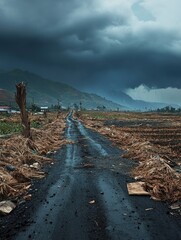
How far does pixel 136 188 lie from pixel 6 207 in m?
4.31

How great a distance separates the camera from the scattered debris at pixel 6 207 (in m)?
9.20

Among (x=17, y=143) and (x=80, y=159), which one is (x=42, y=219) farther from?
(x=17, y=143)

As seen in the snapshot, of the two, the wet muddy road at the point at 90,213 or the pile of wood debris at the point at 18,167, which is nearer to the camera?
the wet muddy road at the point at 90,213

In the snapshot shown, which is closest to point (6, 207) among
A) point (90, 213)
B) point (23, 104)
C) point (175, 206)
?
point (90, 213)

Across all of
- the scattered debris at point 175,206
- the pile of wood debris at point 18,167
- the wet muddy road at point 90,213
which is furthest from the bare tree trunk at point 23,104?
the scattered debris at point 175,206

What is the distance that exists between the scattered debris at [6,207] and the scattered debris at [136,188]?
3.74 metres

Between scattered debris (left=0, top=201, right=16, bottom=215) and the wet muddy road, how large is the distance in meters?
0.24

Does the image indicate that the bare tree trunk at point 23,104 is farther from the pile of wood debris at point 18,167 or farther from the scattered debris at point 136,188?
the scattered debris at point 136,188

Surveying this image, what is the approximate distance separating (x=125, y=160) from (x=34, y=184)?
6844 millimetres

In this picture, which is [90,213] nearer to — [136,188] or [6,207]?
[6,207]

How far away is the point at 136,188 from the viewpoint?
36.9 ft

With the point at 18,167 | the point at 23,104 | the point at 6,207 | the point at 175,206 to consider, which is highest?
the point at 23,104

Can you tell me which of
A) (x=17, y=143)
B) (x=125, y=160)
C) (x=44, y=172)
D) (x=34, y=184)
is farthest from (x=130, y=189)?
(x=17, y=143)

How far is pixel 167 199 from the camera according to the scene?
10195mm
